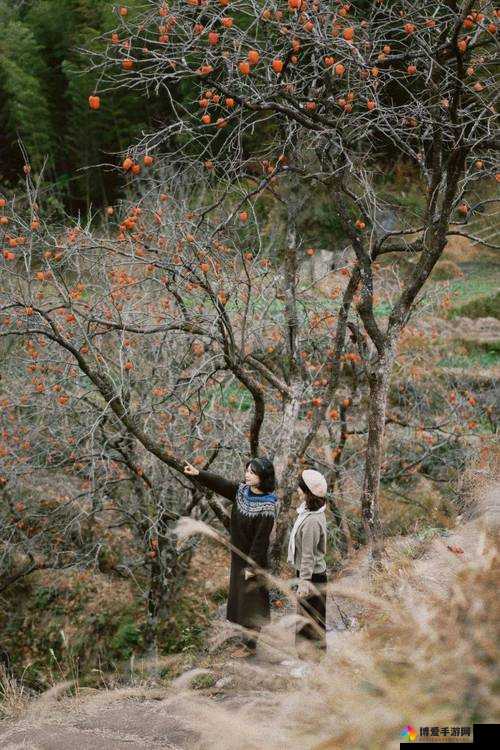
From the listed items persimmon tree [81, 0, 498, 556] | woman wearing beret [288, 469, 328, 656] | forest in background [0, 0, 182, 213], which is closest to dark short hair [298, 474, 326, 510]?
woman wearing beret [288, 469, 328, 656]

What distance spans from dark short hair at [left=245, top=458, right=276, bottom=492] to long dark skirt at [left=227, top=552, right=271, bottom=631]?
2.03 ft

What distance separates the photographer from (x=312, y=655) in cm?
373

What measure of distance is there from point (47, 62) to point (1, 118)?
4161mm

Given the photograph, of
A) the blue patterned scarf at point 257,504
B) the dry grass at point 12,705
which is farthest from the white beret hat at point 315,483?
the dry grass at point 12,705

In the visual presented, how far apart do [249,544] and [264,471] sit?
608 mm

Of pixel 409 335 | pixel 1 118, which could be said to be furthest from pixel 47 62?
pixel 409 335

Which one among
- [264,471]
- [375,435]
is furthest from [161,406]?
[264,471]

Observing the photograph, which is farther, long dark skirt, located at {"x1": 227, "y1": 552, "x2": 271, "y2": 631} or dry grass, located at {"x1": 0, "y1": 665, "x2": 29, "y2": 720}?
long dark skirt, located at {"x1": 227, "y1": 552, "x2": 271, "y2": 631}

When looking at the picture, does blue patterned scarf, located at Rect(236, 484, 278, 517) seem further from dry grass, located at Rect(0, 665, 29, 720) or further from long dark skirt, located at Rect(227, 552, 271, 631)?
dry grass, located at Rect(0, 665, 29, 720)

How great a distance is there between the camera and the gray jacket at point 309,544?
4629 millimetres

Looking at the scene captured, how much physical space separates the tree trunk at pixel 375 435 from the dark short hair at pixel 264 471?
1.38m

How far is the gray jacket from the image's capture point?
4.63 meters

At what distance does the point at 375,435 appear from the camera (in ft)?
19.6

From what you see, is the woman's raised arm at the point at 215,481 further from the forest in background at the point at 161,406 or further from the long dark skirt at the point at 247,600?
the forest in background at the point at 161,406
